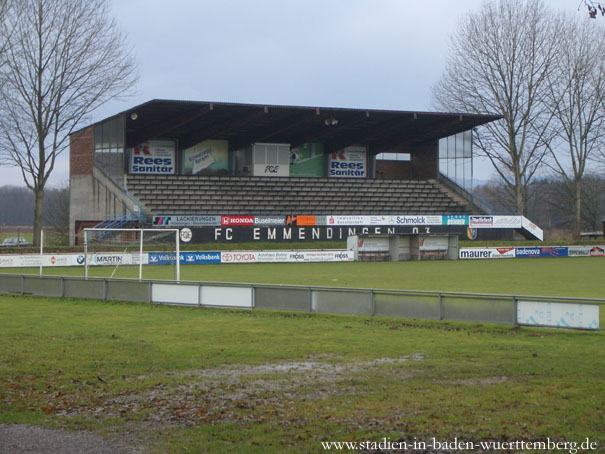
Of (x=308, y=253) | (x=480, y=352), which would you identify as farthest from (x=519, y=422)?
(x=308, y=253)

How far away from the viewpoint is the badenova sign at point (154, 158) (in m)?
58.8

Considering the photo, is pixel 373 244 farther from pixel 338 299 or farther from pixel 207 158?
pixel 338 299

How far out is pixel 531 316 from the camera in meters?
16.4

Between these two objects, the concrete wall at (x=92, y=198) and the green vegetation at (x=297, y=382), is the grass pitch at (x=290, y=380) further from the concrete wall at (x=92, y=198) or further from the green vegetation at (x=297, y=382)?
the concrete wall at (x=92, y=198)

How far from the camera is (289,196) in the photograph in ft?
188

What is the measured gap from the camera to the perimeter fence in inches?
638

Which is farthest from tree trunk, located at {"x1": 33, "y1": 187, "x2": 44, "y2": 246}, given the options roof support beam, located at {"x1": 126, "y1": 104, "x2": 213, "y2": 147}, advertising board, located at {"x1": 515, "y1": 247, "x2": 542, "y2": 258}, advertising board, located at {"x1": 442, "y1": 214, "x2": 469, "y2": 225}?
advertising board, located at {"x1": 515, "y1": 247, "x2": 542, "y2": 258}

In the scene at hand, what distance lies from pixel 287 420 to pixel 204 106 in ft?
146

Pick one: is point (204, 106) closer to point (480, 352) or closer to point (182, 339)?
point (182, 339)

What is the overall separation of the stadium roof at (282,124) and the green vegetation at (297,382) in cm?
3596

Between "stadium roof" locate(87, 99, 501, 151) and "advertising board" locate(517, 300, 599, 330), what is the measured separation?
37634 mm

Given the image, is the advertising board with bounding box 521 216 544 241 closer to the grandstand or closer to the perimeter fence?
the grandstand

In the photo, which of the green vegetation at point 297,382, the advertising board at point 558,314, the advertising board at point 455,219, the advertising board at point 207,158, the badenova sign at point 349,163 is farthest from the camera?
the badenova sign at point 349,163

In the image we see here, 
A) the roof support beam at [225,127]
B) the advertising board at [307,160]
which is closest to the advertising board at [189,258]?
the roof support beam at [225,127]
